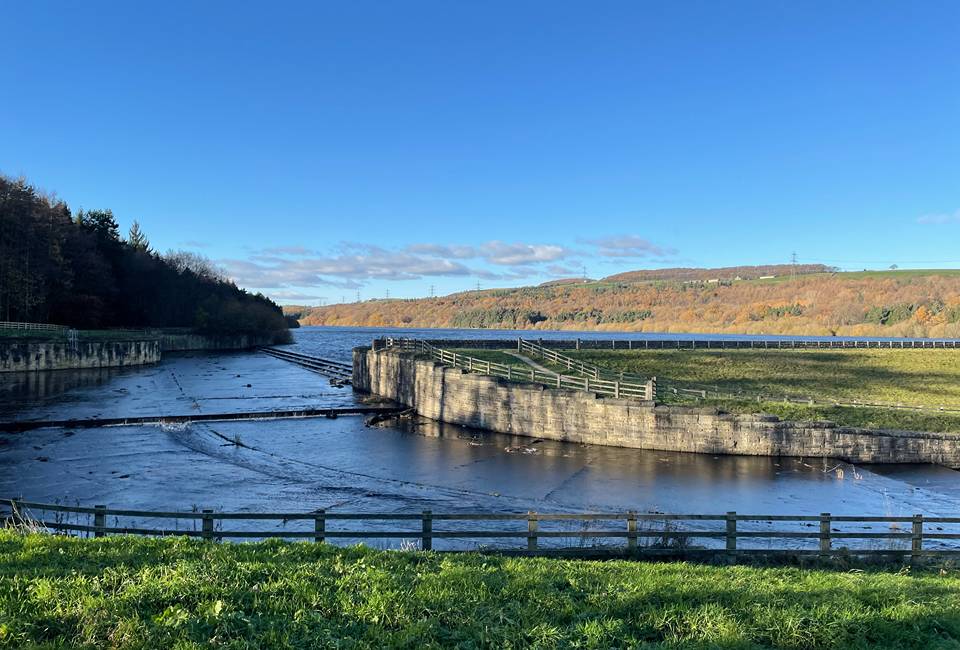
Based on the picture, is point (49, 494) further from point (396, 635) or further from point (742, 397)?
point (742, 397)

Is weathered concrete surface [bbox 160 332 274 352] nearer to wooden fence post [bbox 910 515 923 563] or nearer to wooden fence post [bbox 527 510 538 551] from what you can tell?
wooden fence post [bbox 527 510 538 551]

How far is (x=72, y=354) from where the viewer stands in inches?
2441

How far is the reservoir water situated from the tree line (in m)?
42.6

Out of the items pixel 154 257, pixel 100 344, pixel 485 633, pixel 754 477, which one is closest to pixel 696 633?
pixel 485 633

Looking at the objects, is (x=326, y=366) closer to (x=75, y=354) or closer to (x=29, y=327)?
(x=75, y=354)

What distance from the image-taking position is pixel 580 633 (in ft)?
21.1

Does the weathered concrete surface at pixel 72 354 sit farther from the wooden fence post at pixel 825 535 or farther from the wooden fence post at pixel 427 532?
the wooden fence post at pixel 825 535

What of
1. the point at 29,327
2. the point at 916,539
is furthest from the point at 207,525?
the point at 29,327

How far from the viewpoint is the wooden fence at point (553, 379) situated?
29413mm

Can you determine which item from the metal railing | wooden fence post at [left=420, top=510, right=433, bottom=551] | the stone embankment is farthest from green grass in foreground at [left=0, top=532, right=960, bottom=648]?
the stone embankment

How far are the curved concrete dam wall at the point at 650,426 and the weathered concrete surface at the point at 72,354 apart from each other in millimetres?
44603

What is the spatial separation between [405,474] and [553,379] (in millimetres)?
15191

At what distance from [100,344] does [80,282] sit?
76.7ft

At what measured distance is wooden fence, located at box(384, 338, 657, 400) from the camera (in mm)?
29413
